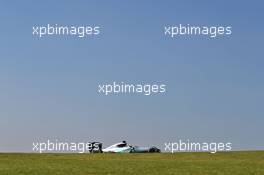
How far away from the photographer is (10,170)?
43.5m

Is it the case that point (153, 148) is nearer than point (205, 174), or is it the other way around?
point (205, 174)

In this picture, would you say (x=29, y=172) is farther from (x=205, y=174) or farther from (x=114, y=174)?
(x=205, y=174)

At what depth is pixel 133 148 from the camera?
106062mm

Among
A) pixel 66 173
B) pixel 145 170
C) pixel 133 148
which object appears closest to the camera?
pixel 66 173

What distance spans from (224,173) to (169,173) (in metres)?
4.08

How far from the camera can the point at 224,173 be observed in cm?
4353

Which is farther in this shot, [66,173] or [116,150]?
[116,150]

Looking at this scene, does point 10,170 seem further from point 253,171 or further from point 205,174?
point 253,171

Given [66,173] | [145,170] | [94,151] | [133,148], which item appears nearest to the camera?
[66,173]

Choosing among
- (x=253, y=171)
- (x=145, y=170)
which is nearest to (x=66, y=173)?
(x=145, y=170)

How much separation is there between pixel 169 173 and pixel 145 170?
2906 mm

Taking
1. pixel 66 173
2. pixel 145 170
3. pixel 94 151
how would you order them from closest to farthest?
pixel 66 173 < pixel 145 170 < pixel 94 151

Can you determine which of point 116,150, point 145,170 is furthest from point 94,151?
point 145,170

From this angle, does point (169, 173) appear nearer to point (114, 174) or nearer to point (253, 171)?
point (114, 174)
